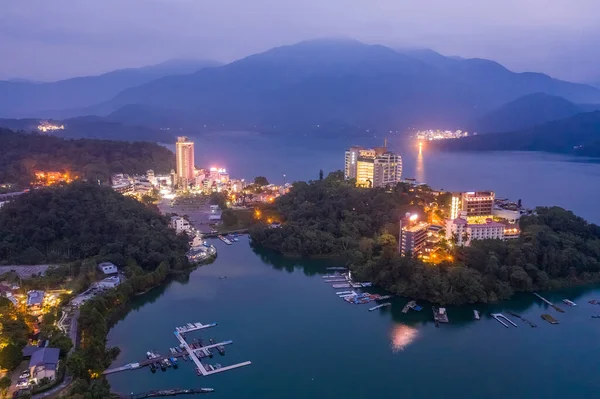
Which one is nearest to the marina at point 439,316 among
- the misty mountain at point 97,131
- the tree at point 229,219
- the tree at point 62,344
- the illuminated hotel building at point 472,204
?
the illuminated hotel building at point 472,204

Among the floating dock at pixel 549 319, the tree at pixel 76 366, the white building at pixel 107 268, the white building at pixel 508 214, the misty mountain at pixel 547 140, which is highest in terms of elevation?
the misty mountain at pixel 547 140

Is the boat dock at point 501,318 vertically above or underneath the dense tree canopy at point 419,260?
underneath

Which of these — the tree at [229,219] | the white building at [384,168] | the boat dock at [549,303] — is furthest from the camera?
the white building at [384,168]

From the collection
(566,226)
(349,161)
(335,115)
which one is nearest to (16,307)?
(566,226)

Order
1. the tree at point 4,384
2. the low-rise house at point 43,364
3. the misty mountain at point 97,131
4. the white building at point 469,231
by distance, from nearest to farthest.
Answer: the tree at point 4,384 → the low-rise house at point 43,364 → the white building at point 469,231 → the misty mountain at point 97,131

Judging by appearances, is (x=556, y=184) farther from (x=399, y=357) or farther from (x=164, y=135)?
(x=164, y=135)

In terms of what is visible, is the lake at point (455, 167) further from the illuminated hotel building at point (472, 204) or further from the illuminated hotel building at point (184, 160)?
the illuminated hotel building at point (472, 204)

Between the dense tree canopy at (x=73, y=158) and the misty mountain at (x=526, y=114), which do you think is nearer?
the dense tree canopy at (x=73, y=158)

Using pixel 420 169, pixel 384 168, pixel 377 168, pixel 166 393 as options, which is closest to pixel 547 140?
pixel 420 169
